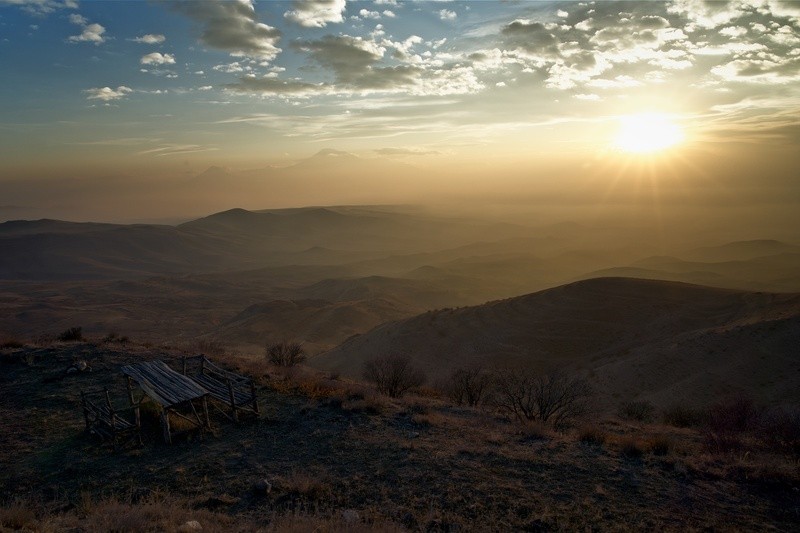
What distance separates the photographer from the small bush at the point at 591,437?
10.1 metres

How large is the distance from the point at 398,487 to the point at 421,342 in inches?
1108

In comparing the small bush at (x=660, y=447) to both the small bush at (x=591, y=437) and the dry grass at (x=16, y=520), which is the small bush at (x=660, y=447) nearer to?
the small bush at (x=591, y=437)

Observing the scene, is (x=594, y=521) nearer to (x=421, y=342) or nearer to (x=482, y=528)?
(x=482, y=528)

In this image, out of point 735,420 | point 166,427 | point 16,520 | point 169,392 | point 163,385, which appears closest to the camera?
point 16,520

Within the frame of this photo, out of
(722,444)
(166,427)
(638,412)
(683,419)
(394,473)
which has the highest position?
(166,427)

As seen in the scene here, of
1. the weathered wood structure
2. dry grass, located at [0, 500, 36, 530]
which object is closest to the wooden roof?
the weathered wood structure

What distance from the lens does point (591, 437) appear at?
1027 centimetres

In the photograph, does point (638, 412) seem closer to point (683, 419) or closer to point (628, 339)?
point (683, 419)

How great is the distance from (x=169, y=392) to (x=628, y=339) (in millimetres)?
30484

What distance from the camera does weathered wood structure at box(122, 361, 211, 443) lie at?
9.96 m

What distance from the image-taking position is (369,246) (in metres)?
186

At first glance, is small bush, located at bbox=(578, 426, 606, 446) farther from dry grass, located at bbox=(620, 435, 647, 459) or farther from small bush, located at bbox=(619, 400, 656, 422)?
small bush, located at bbox=(619, 400, 656, 422)

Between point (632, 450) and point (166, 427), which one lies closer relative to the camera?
point (632, 450)

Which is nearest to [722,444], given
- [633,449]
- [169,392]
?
[633,449]
